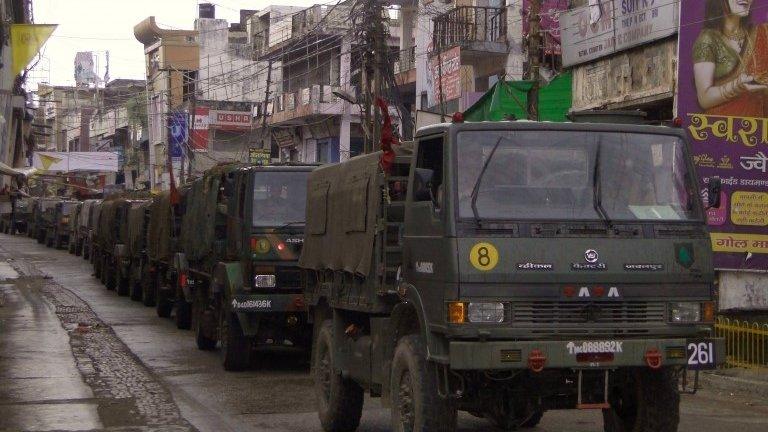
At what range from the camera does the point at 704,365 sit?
25.5 ft

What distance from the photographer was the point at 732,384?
44.5ft

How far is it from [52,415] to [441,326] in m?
5.36

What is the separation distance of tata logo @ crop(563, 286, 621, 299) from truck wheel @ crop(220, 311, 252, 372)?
8072 mm

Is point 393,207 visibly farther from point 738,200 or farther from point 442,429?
point 738,200

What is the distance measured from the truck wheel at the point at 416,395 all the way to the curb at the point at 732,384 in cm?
615

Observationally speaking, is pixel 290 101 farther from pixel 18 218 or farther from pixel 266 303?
pixel 18 218

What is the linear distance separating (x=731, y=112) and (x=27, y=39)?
17.1m

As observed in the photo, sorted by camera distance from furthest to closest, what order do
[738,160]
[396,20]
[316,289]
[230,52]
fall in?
[230,52] → [396,20] → [738,160] → [316,289]

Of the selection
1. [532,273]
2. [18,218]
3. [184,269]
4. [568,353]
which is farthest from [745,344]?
[18,218]

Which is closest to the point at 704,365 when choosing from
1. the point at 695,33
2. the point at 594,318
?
the point at 594,318

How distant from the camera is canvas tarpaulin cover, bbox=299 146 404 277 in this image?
919cm

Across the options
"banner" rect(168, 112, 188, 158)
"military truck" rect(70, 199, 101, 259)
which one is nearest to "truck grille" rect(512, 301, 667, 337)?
"military truck" rect(70, 199, 101, 259)

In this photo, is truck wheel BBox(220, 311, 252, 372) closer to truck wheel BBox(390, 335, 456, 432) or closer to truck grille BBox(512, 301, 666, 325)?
truck wheel BBox(390, 335, 456, 432)

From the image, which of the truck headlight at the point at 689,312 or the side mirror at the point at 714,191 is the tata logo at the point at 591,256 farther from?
the side mirror at the point at 714,191
